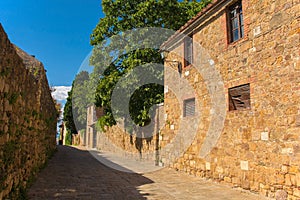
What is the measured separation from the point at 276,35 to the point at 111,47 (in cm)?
1047

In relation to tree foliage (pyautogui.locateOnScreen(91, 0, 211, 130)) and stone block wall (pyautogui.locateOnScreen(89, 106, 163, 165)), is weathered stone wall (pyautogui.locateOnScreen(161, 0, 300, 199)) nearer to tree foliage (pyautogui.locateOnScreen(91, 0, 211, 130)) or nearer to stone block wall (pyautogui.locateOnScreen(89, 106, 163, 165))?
stone block wall (pyautogui.locateOnScreen(89, 106, 163, 165))

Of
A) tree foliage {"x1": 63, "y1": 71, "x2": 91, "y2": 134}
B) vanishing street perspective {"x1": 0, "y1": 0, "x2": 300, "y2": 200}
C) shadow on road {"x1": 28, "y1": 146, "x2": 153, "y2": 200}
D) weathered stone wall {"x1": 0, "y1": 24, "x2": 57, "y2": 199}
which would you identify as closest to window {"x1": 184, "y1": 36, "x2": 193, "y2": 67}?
vanishing street perspective {"x1": 0, "y1": 0, "x2": 300, "y2": 200}

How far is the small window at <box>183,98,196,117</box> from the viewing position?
31.3 ft

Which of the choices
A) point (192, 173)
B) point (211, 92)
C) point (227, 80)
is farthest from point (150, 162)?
point (227, 80)

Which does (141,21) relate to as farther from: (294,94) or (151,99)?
(294,94)

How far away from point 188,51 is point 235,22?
274cm

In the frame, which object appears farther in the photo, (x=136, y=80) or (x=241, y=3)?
(x=136, y=80)

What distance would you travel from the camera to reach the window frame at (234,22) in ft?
24.3

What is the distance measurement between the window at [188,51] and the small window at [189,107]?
4.80ft

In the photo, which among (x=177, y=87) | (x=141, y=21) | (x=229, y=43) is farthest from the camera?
(x=141, y=21)

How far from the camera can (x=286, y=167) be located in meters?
5.60

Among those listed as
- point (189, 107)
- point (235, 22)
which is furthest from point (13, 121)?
point (189, 107)

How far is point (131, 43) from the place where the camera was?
14055mm

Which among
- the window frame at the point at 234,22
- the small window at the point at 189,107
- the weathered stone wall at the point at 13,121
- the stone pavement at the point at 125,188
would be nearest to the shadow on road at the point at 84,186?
the stone pavement at the point at 125,188
